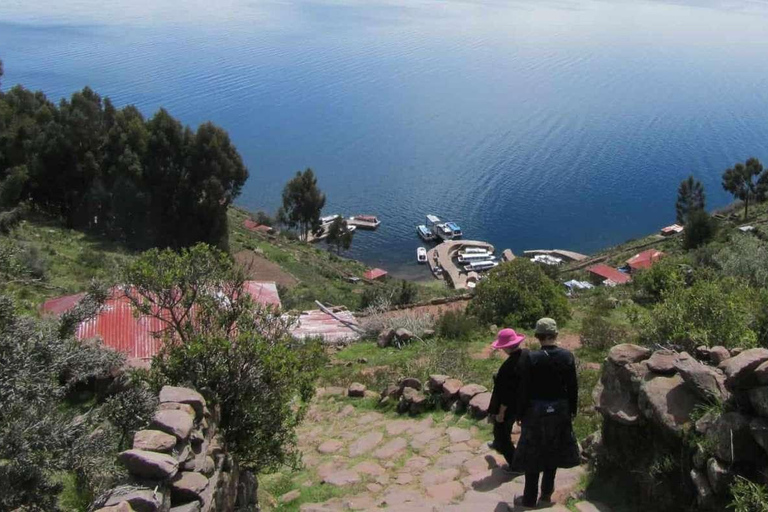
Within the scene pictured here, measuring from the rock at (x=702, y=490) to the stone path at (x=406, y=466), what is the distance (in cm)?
87

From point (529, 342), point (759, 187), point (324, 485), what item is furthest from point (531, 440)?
point (759, 187)

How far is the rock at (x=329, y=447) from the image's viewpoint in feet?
30.4

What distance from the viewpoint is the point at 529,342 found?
44.0ft

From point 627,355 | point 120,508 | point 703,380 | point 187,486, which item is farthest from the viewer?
point 627,355

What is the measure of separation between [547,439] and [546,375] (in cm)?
58

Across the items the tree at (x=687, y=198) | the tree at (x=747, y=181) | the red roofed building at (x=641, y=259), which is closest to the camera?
the red roofed building at (x=641, y=259)

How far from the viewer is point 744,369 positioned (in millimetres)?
5281

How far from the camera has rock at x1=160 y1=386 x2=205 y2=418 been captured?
6.43m

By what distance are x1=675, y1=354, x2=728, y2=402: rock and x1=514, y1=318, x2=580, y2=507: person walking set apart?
3.07ft

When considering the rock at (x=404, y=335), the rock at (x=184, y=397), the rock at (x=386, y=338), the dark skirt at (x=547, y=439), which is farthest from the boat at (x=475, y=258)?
the rock at (x=184, y=397)

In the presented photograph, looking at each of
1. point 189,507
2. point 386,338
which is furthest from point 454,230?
point 189,507

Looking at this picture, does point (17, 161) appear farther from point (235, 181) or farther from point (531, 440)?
point (531, 440)

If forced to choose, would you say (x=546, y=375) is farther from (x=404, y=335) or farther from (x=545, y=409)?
(x=404, y=335)

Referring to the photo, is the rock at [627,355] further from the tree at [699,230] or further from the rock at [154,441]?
the tree at [699,230]
